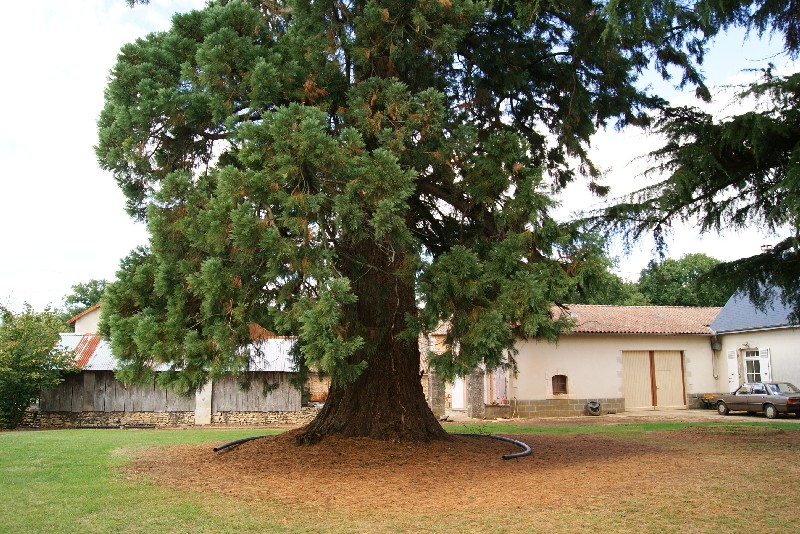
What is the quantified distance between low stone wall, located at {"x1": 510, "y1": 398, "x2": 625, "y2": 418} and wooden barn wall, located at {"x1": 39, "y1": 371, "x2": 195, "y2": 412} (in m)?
11.5

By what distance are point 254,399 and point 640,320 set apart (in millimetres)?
15436

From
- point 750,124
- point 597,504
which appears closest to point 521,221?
point 750,124

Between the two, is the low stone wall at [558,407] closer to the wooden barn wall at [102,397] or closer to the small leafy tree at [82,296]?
the wooden barn wall at [102,397]

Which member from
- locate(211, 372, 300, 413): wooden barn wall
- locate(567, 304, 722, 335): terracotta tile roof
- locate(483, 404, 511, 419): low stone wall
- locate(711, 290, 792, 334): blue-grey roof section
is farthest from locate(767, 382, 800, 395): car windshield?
locate(211, 372, 300, 413): wooden barn wall

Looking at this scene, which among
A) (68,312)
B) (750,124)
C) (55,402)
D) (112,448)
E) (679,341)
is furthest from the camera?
(68,312)

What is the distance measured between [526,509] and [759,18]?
24.0 ft

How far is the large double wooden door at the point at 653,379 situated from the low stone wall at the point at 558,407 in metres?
0.97

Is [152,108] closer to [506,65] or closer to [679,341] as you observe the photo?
[506,65]

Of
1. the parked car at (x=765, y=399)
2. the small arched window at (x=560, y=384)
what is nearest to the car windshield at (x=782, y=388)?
the parked car at (x=765, y=399)

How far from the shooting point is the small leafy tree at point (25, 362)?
70.3ft

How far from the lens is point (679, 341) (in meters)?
26.9

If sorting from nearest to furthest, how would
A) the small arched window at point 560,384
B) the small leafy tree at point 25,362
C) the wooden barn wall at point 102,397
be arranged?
the small leafy tree at point 25,362, the wooden barn wall at point 102,397, the small arched window at point 560,384

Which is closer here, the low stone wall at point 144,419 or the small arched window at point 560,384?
the low stone wall at point 144,419

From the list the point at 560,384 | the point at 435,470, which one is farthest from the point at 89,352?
the point at 435,470
